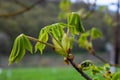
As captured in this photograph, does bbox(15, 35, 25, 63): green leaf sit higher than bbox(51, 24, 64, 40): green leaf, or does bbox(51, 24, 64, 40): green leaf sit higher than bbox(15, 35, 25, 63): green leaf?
bbox(51, 24, 64, 40): green leaf

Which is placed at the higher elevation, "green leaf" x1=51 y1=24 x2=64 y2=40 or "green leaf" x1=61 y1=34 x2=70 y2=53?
"green leaf" x1=51 y1=24 x2=64 y2=40

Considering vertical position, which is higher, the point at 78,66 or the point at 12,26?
the point at 78,66

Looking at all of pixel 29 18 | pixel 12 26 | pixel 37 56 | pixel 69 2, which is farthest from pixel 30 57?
pixel 69 2

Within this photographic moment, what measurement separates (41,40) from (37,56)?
1392cm

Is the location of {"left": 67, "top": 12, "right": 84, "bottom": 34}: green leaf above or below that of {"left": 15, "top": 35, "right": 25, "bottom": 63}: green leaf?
above

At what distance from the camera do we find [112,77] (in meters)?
0.53

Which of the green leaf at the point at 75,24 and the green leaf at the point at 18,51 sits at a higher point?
the green leaf at the point at 75,24

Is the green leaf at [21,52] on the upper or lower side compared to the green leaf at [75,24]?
lower

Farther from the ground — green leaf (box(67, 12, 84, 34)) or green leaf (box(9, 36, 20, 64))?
green leaf (box(67, 12, 84, 34))

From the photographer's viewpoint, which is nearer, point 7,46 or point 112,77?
point 112,77

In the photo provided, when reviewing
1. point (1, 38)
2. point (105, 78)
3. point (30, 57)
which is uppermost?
point (105, 78)

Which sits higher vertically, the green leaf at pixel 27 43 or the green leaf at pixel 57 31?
the green leaf at pixel 57 31

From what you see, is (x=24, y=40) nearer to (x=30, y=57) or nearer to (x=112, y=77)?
(x=112, y=77)

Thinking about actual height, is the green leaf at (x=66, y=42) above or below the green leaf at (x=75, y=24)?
below
